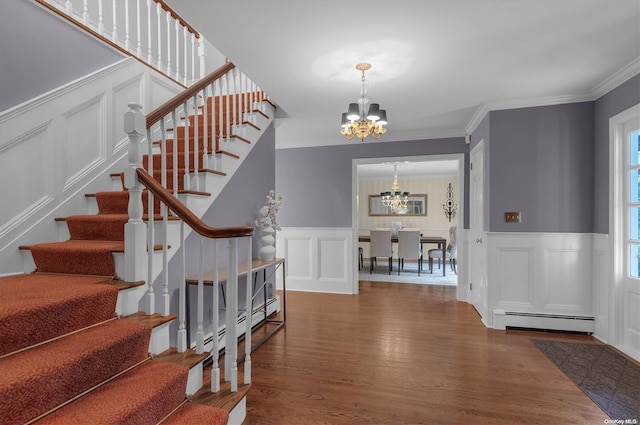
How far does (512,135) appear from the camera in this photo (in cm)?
334

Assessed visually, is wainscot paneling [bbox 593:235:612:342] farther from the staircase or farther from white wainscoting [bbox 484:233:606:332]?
the staircase

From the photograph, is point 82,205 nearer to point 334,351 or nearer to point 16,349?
point 16,349

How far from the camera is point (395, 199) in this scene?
765 centimetres

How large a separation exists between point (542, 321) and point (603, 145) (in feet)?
6.13

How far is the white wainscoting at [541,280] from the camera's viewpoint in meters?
3.19

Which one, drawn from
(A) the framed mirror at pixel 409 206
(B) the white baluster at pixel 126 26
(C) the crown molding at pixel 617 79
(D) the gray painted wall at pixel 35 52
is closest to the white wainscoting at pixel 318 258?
(B) the white baluster at pixel 126 26

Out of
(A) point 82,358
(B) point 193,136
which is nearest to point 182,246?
(A) point 82,358

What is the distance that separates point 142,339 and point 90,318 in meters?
0.27

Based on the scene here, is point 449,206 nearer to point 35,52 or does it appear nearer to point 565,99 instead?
point 565,99

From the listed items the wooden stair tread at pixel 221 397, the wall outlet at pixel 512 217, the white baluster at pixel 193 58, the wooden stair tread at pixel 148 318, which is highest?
the white baluster at pixel 193 58

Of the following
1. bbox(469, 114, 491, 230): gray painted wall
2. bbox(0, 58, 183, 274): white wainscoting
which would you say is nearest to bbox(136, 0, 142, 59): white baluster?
bbox(0, 58, 183, 274): white wainscoting

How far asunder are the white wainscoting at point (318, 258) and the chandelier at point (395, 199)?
10.1ft

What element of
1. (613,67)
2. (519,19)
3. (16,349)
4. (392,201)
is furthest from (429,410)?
(392,201)

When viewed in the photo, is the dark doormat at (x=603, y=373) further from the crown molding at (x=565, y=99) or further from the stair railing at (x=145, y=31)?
the stair railing at (x=145, y=31)
